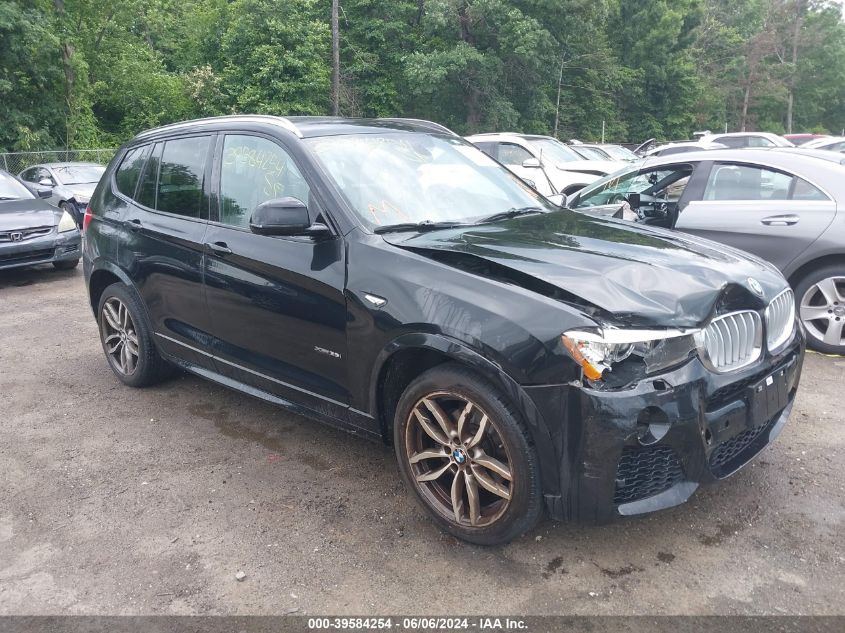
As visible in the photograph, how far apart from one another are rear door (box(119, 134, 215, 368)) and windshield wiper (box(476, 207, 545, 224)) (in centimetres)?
168

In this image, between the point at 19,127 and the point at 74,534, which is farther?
the point at 19,127

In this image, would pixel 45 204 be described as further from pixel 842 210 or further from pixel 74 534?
pixel 842 210

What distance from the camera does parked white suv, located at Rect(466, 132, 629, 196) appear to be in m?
12.0

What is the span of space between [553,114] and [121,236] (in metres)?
38.2

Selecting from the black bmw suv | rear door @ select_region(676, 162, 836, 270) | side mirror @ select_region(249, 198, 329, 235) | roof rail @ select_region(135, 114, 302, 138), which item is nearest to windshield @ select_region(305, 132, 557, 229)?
the black bmw suv

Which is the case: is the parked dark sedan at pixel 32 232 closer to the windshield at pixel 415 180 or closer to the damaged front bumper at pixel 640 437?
the windshield at pixel 415 180

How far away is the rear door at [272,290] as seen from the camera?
3436 mm

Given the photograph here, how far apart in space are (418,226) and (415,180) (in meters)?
0.45

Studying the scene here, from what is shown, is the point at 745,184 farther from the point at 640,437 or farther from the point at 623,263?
the point at 640,437

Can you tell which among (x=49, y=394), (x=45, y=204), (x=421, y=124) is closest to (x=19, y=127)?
(x=45, y=204)

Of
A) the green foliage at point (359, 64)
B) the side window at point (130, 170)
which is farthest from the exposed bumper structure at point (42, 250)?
the green foliage at point (359, 64)

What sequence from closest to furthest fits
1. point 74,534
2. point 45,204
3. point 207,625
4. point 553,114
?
1. point 207,625
2. point 74,534
3. point 45,204
4. point 553,114

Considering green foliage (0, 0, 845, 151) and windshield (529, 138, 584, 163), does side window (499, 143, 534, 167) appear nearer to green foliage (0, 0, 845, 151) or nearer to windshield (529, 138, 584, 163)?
windshield (529, 138, 584, 163)

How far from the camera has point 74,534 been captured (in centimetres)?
331
